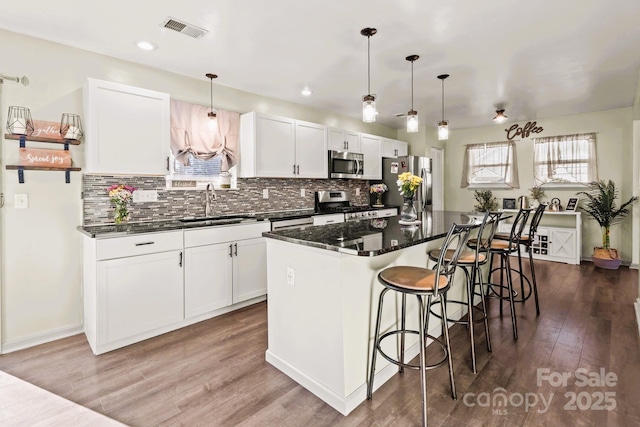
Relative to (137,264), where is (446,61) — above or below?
above

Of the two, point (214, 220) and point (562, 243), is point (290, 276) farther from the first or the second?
point (562, 243)

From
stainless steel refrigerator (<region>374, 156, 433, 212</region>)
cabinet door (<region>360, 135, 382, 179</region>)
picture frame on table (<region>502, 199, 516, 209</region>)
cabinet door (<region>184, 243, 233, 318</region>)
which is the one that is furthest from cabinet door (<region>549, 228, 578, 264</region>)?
cabinet door (<region>184, 243, 233, 318</region>)

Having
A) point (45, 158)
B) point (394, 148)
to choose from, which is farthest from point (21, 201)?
point (394, 148)

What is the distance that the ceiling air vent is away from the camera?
251 centimetres

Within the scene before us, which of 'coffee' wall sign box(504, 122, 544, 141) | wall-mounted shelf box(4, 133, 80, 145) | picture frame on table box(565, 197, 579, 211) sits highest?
'coffee' wall sign box(504, 122, 544, 141)

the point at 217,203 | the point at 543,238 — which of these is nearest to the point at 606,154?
Answer: the point at 543,238

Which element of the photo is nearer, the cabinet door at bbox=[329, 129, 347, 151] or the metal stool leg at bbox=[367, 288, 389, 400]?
the metal stool leg at bbox=[367, 288, 389, 400]

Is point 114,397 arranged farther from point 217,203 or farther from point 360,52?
point 360,52

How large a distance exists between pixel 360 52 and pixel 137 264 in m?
2.68

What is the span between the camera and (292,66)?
11.2ft

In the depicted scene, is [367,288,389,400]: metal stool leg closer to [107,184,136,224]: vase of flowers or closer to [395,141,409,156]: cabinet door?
[107,184,136,224]: vase of flowers

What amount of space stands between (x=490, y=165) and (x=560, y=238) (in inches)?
71.3

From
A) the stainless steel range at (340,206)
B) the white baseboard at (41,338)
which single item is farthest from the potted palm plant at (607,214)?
the white baseboard at (41,338)

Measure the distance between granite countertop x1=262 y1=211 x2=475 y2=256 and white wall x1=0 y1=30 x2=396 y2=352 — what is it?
196cm
